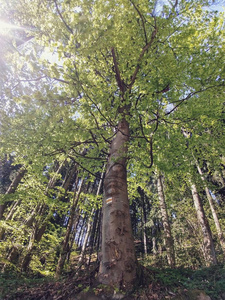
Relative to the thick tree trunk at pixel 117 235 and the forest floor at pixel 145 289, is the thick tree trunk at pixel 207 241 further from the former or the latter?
the thick tree trunk at pixel 117 235

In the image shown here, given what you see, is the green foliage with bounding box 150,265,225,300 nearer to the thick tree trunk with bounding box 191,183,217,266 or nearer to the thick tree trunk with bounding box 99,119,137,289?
the thick tree trunk with bounding box 99,119,137,289

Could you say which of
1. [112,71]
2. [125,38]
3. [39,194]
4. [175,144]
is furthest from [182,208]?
[125,38]

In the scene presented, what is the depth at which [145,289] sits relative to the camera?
8.63 feet

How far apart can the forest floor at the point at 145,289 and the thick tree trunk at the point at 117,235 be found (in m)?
0.19

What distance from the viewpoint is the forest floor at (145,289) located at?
95.3 inches

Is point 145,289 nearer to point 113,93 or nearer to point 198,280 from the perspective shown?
point 198,280

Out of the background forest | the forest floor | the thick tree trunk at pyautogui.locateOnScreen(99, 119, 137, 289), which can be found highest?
the background forest

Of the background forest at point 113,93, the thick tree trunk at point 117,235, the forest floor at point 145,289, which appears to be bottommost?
the forest floor at point 145,289

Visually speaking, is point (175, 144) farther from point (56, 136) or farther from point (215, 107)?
point (56, 136)

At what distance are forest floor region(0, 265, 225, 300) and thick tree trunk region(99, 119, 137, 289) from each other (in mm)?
193

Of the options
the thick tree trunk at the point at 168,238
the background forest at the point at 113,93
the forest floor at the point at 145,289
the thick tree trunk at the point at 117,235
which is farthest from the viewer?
the thick tree trunk at the point at 168,238

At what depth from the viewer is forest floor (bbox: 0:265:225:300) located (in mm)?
2422

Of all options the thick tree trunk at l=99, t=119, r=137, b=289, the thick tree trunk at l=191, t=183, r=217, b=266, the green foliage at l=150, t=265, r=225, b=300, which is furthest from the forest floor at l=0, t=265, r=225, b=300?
the thick tree trunk at l=191, t=183, r=217, b=266

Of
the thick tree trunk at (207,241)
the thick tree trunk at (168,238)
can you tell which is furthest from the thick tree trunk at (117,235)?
the thick tree trunk at (207,241)
